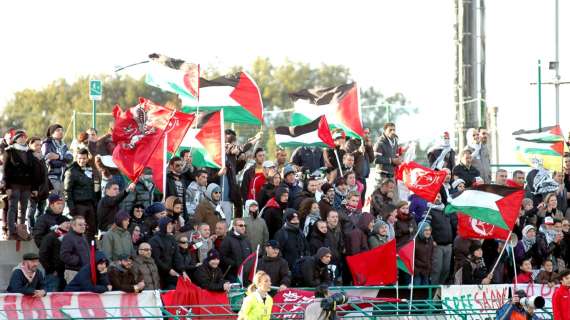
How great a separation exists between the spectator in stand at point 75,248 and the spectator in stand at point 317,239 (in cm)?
398

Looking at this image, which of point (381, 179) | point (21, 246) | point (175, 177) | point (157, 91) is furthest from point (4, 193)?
point (157, 91)

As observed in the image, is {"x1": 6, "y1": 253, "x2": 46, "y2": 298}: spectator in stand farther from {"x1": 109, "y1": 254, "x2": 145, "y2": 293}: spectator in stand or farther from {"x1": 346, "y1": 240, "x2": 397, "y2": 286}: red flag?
{"x1": 346, "y1": 240, "x2": 397, "y2": 286}: red flag

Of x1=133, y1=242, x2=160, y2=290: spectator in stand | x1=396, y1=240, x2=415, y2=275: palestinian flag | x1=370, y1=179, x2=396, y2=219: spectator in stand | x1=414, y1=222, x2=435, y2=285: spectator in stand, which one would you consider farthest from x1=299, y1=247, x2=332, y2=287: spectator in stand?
x1=133, y1=242, x2=160, y2=290: spectator in stand

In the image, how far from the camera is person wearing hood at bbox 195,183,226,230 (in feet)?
81.3

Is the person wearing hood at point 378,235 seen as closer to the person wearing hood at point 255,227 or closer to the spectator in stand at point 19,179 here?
the person wearing hood at point 255,227

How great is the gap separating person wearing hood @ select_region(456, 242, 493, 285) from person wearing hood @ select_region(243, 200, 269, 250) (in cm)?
362

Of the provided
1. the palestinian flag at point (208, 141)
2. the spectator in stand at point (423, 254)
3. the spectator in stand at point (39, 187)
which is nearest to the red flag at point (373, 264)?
the spectator in stand at point (423, 254)

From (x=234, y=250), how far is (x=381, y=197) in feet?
11.5

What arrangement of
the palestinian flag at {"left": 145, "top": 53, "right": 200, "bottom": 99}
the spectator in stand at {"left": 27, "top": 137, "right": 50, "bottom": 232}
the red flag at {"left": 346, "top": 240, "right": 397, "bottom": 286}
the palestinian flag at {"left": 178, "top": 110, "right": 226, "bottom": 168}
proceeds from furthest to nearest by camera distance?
the palestinian flag at {"left": 145, "top": 53, "right": 200, "bottom": 99}
the palestinian flag at {"left": 178, "top": 110, "right": 226, "bottom": 168}
the red flag at {"left": 346, "top": 240, "right": 397, "bottom": 286}
the spectator in stand at {"left": 27, "top": 137, "right": 50, "bottom": 232}

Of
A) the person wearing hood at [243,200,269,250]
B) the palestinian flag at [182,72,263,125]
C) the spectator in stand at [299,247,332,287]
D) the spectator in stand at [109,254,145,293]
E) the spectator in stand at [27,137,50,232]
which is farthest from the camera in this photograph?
the palestinian flag at [182,72,263,125]

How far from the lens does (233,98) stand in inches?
1094

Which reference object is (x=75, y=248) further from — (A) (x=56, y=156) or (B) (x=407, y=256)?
(B) (x=407, y=256)

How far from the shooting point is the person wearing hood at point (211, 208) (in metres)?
24.8

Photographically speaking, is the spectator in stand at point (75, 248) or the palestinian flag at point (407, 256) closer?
the spectator in stand at point (75, 248)
